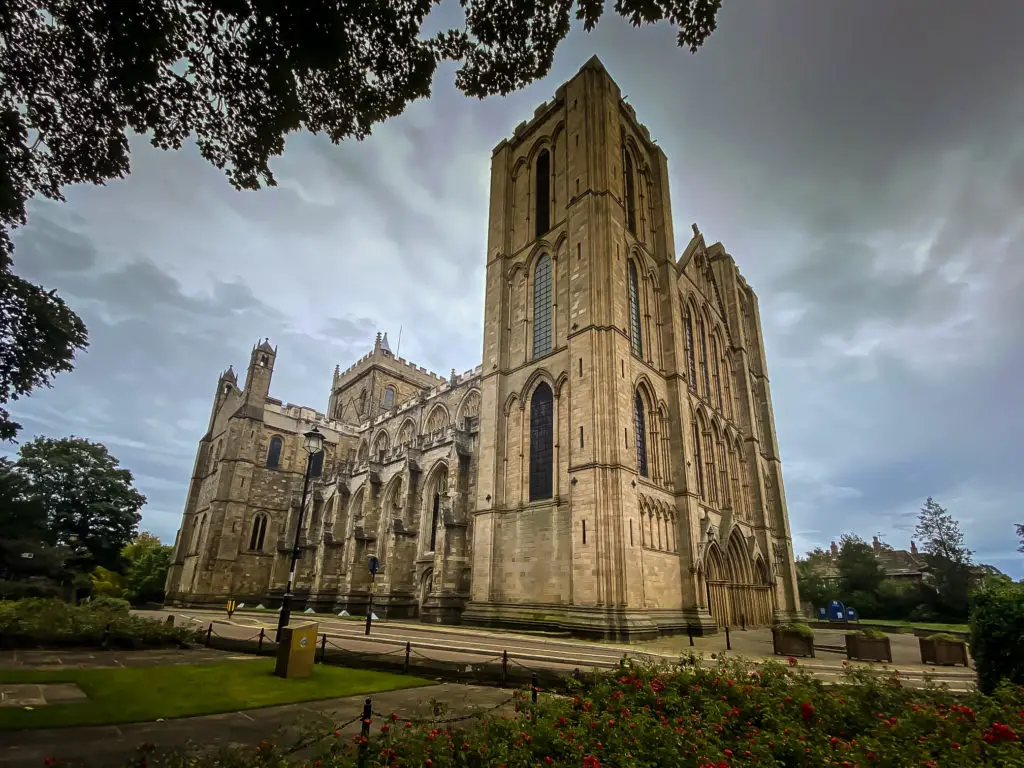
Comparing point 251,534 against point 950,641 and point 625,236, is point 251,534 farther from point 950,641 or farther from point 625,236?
point 950,641

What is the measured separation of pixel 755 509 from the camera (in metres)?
31.6

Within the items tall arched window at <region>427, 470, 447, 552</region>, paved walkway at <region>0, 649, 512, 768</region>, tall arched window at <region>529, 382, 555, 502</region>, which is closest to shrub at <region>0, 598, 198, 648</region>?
paved walkway at <region>0, 649, 512, 768</region>

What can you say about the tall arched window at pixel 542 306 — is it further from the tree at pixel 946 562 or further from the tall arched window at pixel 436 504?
the tree at pixel 946 562

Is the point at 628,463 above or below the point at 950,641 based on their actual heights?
above

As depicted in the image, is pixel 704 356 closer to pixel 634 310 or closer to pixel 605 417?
pixel 634 310

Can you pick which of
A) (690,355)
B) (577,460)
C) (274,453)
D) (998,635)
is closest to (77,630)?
(577,460)

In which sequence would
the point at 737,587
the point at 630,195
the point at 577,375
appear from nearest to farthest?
1. the point at 577,375
2. the point at 737,587
3. the point at 630,195

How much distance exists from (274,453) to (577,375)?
3464 centimetres

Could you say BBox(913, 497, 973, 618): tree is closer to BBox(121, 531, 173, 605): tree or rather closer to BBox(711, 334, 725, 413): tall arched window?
BBox(711, 334, 725, 413): tall arched window

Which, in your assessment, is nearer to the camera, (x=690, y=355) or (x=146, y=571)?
(x=690, y=355)

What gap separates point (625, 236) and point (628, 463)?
12.1 meters

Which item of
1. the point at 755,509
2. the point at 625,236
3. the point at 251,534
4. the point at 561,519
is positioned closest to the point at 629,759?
the point at 561,519

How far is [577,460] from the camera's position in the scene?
20.7 meters

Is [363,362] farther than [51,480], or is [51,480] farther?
[363,362]
